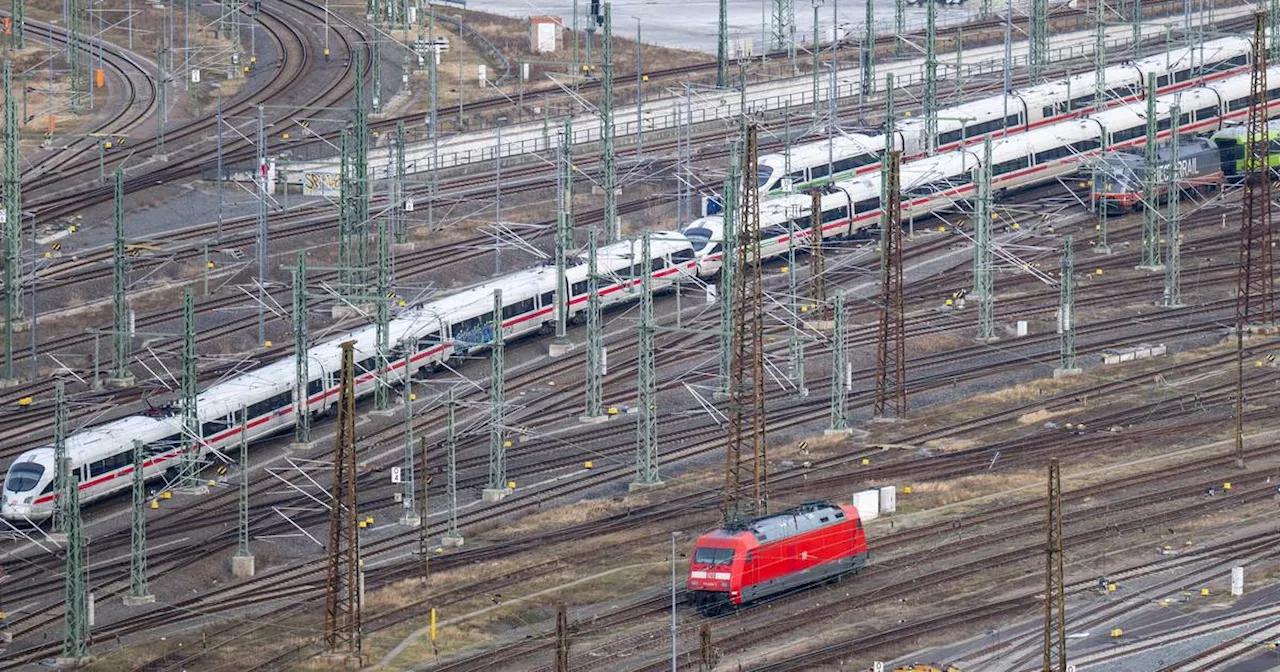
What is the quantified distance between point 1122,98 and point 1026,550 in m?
48.4

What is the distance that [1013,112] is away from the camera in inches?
4532

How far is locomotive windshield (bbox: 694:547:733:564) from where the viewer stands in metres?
66.8

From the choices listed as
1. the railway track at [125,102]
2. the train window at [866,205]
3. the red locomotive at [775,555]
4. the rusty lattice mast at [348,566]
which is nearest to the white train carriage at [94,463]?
the rusty lattice mast at [348,566]

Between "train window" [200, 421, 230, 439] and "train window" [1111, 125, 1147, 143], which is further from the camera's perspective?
"train window" [1111, 125, 1147, 143]

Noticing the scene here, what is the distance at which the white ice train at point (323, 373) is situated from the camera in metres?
77.6

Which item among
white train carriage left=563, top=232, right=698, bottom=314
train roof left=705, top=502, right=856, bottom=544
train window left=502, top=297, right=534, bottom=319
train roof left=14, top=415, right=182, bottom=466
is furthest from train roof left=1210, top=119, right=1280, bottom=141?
train roof left=14, top=415, right=182, bottom=466

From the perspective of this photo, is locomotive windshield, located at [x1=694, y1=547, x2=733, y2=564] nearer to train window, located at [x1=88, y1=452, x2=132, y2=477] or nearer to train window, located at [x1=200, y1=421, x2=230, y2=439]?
train window, located at [x1=88, y1=452, x2=132, y2=477]

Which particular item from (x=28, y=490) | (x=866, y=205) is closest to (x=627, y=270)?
(x=866, y=205)

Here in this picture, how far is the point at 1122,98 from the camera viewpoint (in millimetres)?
116438

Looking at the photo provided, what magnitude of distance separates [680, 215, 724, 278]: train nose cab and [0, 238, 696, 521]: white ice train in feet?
1.54

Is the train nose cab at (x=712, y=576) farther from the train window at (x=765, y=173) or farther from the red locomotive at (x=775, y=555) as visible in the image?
the train window at (x=765, y=173)

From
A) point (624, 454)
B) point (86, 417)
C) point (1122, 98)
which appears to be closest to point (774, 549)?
point (624, 454)

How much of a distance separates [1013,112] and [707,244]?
896 inches

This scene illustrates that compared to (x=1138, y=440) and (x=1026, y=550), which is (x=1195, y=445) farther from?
→ (x=1026, y=550)
